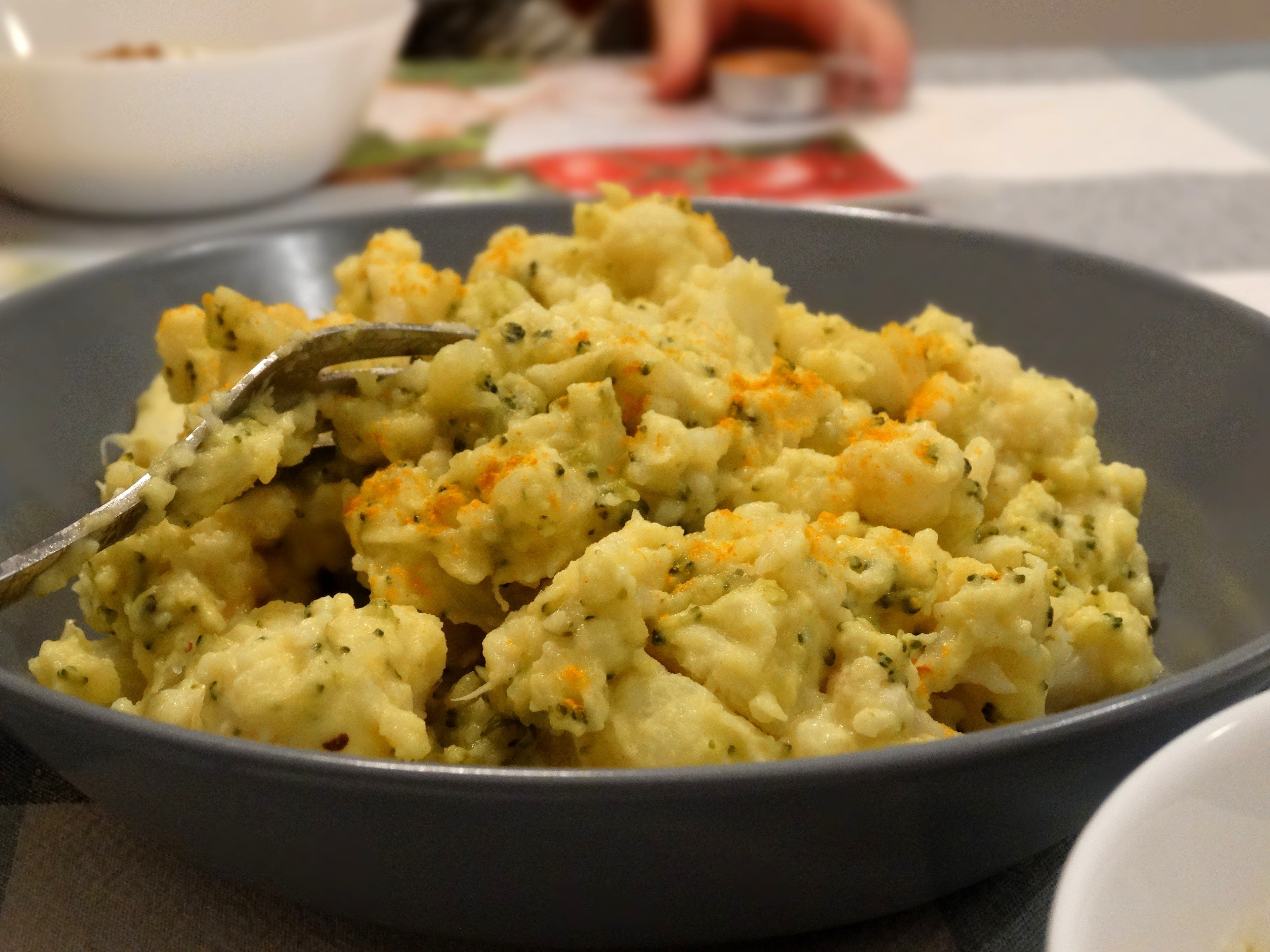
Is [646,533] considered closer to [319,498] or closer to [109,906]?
[319,498]

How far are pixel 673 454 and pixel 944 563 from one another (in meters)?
0.21

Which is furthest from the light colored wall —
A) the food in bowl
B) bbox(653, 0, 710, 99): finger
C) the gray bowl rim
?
the gray bowl rim

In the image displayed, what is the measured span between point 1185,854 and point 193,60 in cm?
190

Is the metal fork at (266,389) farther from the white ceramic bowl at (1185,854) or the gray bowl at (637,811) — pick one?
the white ceramic bowl at (1185,854)

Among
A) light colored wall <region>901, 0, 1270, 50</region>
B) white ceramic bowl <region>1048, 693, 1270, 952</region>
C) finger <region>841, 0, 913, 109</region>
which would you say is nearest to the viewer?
white ceramic bowl <region>1048, 693, 1270, 952</region>

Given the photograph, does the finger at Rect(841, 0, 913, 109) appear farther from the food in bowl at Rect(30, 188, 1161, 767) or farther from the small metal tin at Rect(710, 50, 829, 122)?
the food in bowl at Rect(30, 188, 1161, 767)

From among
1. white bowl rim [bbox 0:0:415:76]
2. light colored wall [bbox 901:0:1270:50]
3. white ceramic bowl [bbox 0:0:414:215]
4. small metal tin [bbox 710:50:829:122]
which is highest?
white bowl rim [bbox 0:0:415:76]

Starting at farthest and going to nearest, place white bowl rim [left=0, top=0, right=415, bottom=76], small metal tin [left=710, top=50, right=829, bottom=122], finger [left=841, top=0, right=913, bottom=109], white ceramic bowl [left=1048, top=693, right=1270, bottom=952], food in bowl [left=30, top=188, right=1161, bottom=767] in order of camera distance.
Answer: finger [left=841, top=0, right=913, bottom=109] → small metal tin [left=710, top=50, right=829, bottom=122] → white bowl rim [left=0, top=0, right=415, bottom=76] → food in bowl [left=30, top=188, right=1161, bottom=767] → white ceramic bowl [left=1048, top=693, right=1270, bottom=952]

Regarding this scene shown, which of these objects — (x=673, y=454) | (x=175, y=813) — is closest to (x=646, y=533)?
(x=673, y=454)

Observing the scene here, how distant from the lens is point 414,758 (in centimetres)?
76

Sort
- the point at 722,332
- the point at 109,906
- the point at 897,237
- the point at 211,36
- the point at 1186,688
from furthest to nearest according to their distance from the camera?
1. the point at 211,36
2. the point at 897,237
3. the point at 722,332
4. the point at 109,906
5. the point at 1186,688

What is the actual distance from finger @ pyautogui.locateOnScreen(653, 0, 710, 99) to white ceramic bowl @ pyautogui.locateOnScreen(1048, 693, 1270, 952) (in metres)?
2.42

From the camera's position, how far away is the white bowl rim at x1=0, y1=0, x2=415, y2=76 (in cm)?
196

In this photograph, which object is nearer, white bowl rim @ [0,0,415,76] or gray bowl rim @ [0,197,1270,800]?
gray bowl rim @ [0,197,1270,800]
